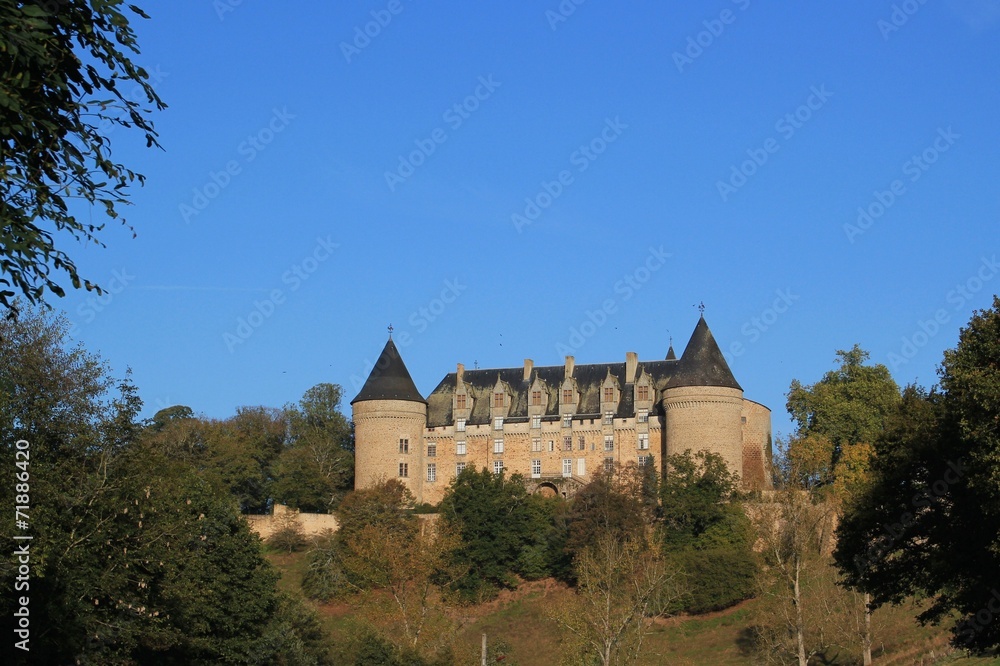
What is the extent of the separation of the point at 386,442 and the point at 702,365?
1789 centimetres

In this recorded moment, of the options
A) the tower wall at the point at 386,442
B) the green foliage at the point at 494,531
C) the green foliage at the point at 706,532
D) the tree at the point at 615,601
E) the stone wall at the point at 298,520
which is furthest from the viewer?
the tower wall at the point at 386,442

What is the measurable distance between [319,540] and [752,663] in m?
26.7

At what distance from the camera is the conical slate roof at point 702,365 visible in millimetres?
65625

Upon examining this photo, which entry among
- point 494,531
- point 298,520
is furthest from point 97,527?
point 298,520

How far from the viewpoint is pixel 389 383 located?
7194 centimetres

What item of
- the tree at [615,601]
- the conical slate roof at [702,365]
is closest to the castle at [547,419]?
the conical slate roof at [702,365]

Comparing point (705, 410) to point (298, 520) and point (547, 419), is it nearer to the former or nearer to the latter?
point (547, 419)

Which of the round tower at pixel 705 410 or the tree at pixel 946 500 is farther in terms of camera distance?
the round tower at pixel 705 410

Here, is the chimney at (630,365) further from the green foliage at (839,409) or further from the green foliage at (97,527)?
the green foliage at (97,527)

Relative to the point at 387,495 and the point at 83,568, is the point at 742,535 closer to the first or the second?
the point at 387,495

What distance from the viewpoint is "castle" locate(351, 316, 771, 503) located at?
219 feet

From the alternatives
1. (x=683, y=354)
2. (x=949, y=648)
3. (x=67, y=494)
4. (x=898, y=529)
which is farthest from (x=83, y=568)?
(x=683, y=354)

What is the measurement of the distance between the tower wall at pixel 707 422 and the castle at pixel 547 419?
8cm

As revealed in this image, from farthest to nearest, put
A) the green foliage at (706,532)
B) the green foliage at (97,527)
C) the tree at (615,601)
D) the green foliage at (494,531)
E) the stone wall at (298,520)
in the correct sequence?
the stone wall at (298,520) → the green foliage at (494,531) → the green foliage at (706,532) → the tree at (615,601) → the green foliage at (97,527)
